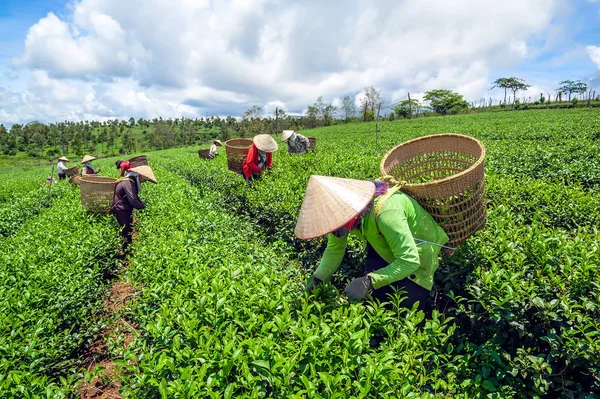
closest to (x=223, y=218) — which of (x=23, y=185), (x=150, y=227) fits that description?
(x=150, y=227)

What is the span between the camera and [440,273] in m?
2.92

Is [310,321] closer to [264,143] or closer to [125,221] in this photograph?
[264,143]

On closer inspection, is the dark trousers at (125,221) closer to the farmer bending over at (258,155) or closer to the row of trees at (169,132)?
the farmer bending over at (258,155)

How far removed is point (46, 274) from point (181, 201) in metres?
2.36

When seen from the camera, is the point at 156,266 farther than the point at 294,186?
No

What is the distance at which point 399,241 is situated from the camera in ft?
7.12

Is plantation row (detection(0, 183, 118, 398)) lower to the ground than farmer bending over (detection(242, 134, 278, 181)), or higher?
lower

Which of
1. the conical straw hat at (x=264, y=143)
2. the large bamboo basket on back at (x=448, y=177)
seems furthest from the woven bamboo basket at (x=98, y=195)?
the large bamboo basket on back at (x=448, y=177)

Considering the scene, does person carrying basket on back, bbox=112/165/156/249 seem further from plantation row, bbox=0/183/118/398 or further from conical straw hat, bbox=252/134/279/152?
conical straw hat, bbox=252/134/279/152

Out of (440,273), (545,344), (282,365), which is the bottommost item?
(545,344)

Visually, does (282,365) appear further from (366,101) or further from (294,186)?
(366,101)

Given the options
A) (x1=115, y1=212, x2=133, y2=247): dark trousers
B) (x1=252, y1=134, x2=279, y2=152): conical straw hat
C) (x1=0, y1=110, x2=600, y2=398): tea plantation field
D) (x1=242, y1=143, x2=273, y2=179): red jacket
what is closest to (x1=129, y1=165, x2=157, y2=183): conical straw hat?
(x1=115, y1=212, x2=133, y2=247): dark trousers

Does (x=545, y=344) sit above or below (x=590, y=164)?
below

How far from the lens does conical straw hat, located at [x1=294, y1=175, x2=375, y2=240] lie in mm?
2074
